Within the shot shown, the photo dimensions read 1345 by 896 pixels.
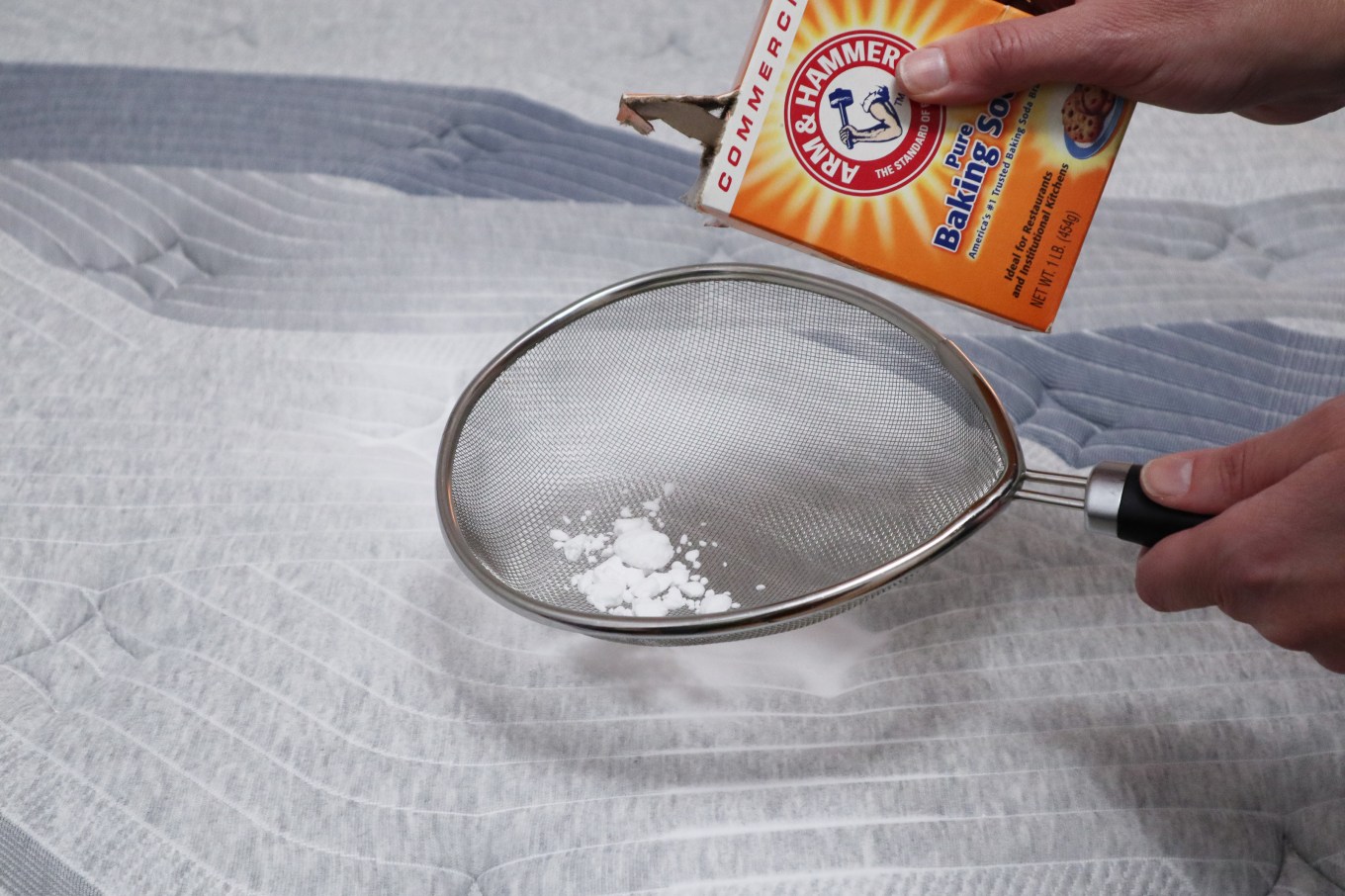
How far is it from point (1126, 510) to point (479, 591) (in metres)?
0.42

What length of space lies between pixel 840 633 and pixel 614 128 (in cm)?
63

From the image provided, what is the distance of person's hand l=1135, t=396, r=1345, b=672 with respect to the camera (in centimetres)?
52

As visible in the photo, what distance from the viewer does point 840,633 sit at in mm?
710

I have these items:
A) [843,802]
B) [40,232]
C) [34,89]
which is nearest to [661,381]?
[843,802]

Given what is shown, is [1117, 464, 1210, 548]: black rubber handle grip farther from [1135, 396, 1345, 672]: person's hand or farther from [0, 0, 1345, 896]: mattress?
[0, 0, 1345, 896]: mattress

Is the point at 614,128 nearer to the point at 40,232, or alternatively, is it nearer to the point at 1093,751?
the point at 40,232

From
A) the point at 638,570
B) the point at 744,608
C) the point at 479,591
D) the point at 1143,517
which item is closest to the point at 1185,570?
the point at 1143,517

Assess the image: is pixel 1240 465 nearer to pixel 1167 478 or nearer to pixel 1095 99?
pixel 1167 478

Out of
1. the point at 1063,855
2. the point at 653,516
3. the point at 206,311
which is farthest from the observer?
the point at 206,311

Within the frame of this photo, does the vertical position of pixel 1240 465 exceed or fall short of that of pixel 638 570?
it exceeds it

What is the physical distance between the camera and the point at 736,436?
807mm

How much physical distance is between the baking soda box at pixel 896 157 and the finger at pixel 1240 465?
117 mm

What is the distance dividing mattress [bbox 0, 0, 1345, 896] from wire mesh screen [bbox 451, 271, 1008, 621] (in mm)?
50

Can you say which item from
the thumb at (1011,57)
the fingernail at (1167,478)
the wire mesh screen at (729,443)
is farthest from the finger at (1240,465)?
the thumb at (1011,57)
